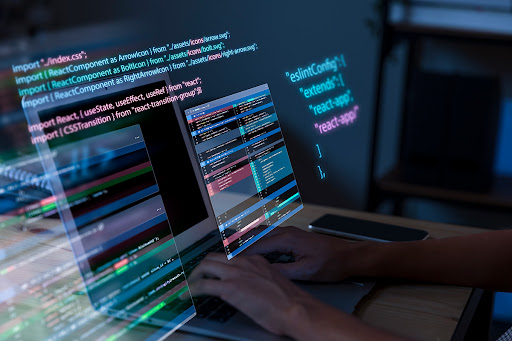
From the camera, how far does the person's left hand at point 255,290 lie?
736 millimetres

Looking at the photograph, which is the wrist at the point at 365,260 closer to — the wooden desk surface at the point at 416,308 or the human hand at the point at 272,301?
the wooden desk surface at the point at 416,308

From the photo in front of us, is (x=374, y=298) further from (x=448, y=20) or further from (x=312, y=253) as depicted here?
(x=448, y=20)

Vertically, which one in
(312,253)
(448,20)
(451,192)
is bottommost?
(451,192)

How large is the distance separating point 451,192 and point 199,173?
140 cm

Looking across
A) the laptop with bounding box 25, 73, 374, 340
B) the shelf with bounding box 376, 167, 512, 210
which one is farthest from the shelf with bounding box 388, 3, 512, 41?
the laptop with bounding box 25, 73, 374, 340

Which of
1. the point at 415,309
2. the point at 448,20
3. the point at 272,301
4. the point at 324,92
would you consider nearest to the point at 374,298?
the point at 415,309

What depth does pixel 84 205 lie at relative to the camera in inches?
27.2

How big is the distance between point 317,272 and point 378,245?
137 millimetres

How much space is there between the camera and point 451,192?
207 cm

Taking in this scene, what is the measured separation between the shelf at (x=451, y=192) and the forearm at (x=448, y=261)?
42.9 inches

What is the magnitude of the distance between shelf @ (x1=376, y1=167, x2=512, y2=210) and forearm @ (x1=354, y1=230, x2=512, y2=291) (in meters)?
1.09

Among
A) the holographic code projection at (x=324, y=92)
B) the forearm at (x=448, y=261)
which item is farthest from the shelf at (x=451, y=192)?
the forearm at (x=448, y=261)

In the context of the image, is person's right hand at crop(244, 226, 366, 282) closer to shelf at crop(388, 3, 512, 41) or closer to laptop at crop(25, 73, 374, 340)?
laptop at crop(25, 73, 374, 340)

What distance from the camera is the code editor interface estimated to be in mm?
914
